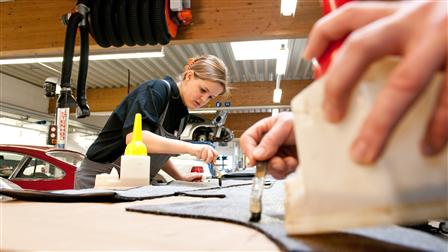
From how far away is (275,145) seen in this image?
0.62 metres

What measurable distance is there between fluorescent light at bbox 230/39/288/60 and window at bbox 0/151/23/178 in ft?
10.2

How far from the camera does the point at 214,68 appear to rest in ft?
6.21

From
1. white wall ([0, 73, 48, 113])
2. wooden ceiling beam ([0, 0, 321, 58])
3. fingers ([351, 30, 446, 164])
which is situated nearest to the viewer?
fingers ([351, 30, 446, 164])

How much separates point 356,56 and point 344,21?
60 millimetres

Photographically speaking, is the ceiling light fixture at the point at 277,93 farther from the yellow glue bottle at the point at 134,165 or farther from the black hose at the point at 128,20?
the yellow glue bottle at the point at 134,165

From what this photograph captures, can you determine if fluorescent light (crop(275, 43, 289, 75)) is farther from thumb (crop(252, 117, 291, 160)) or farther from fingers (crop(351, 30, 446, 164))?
fingers (crop(351, 30, 446, 164))

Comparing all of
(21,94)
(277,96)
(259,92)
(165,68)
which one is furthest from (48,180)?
(21,94)

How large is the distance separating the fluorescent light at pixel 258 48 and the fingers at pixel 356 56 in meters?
4.16

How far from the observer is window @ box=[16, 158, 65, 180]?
13.9ft

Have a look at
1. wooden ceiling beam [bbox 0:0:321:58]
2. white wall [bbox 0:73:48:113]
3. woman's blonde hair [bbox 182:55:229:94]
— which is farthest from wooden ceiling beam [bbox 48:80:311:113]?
woman's blonde hair [bbox 182:55:229:94]

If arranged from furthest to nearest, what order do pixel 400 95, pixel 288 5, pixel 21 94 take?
pixel 21 94 < pixel 288 5 < pixel 400 95

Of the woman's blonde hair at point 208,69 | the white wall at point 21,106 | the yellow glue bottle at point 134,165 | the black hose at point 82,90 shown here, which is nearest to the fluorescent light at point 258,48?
the black hose at point 82,90

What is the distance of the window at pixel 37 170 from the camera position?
422cm

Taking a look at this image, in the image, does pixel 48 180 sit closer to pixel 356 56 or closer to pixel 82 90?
pixel 82 90
